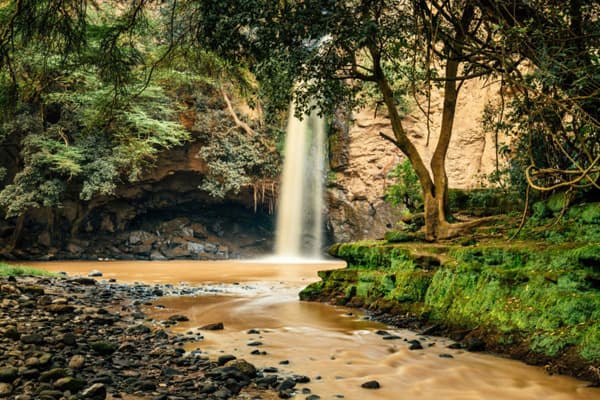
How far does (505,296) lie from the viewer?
15.1 feet

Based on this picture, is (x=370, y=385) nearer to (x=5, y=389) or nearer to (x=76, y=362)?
(x=76, y=362)

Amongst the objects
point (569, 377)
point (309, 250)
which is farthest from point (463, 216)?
point (309, 250)

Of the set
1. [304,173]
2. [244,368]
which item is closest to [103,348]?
[244,368]

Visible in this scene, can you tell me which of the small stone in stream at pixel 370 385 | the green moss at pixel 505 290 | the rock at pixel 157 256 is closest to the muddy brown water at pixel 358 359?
the small stone in stream at pixel 370 385

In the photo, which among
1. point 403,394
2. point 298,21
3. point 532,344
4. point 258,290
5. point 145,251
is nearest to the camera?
point 403,394

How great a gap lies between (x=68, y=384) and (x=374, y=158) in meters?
19.2

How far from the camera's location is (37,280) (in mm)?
8688

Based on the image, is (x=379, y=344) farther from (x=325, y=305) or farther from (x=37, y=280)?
(x=37, y=280)

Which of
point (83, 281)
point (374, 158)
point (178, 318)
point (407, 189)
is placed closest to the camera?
point (178, 318)

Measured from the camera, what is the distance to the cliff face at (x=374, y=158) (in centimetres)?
1995

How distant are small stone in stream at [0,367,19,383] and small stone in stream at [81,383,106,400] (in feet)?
1.61

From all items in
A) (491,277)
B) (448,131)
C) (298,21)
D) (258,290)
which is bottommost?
(258,290)

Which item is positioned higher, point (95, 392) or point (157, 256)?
point (95, 392)

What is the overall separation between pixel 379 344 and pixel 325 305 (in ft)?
9.66
